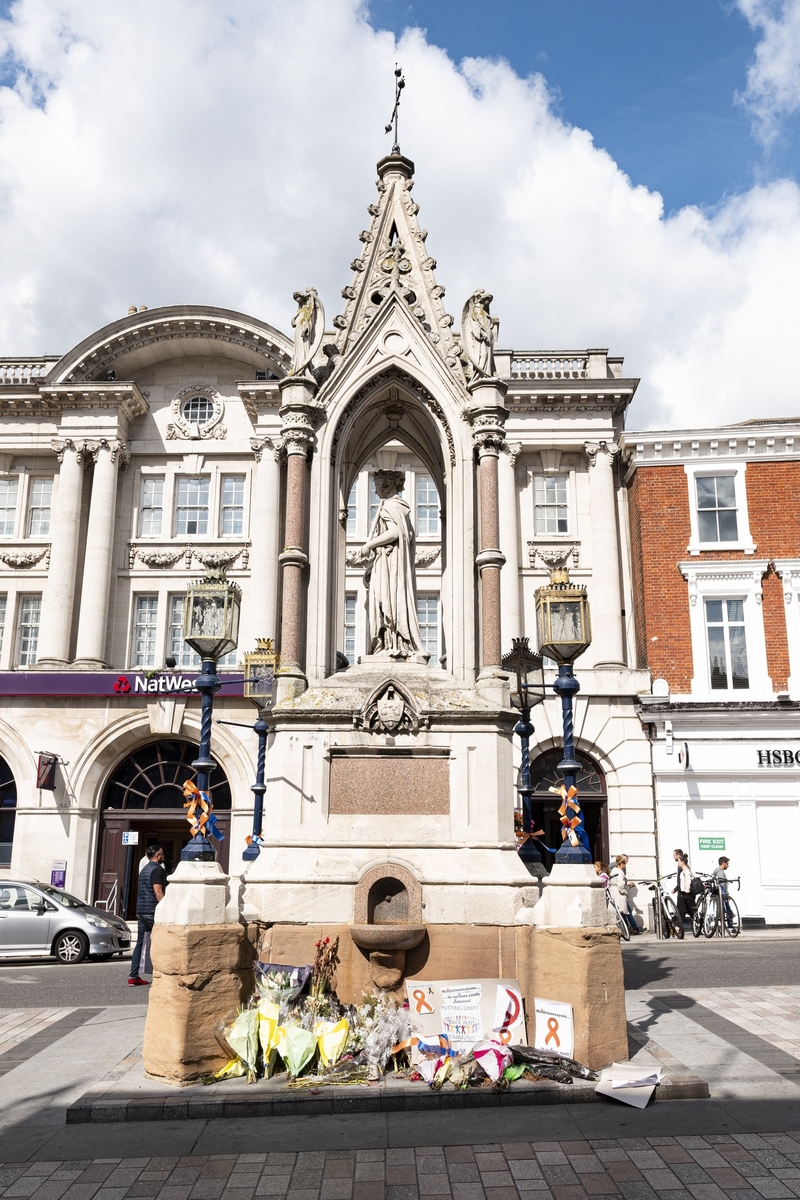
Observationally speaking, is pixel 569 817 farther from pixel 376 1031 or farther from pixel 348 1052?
pixel 348 1052

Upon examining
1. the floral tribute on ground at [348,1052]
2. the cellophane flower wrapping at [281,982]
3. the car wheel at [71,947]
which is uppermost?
the cellophane flower wrapping at [281,982]

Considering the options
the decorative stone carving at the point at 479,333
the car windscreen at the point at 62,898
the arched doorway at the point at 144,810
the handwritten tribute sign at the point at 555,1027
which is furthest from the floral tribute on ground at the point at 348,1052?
the arched doorway at the point at 144,810

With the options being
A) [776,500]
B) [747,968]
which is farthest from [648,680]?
[747,968]

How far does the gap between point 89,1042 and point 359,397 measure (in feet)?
22.1

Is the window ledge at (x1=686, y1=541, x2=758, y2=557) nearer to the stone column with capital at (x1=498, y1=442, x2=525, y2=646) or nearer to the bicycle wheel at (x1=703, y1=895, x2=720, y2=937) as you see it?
the stone column with capital at (x1=498, y1=442, x2=525, y2=646)

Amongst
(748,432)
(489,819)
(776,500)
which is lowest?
(489,819)

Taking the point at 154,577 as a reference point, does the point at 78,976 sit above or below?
below

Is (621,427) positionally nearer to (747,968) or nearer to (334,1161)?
(747,968)

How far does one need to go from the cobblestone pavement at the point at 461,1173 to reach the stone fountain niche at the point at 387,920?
1.95 m

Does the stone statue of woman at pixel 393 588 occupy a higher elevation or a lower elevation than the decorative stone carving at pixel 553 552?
lower

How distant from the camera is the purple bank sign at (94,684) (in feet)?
79.4

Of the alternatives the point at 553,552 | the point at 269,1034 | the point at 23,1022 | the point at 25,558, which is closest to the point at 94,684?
the point at 25,558

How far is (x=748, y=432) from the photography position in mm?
24875

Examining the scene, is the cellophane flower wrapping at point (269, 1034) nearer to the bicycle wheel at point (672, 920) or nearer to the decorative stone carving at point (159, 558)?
the bicycle wheel at point (672, 920)
